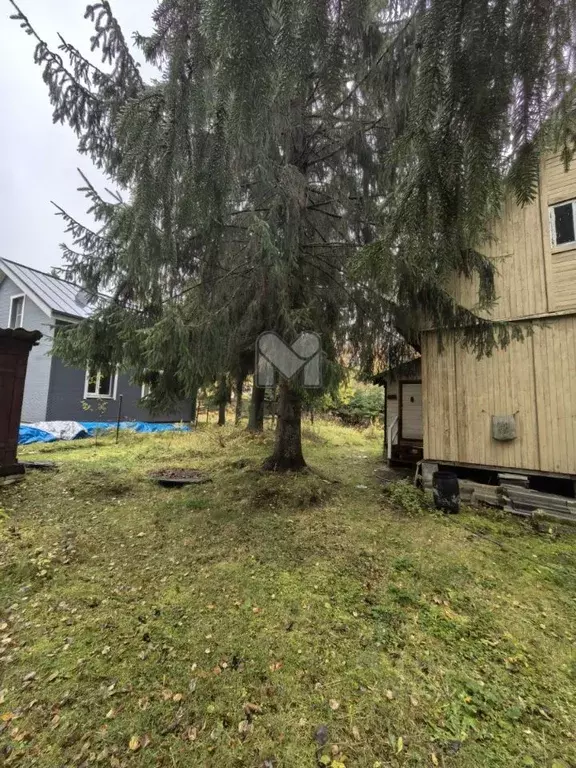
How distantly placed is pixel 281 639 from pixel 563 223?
6420mm

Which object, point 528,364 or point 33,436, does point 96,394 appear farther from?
point 528,364

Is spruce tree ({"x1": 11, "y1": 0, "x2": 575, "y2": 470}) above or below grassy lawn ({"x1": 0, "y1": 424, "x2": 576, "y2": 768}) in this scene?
above

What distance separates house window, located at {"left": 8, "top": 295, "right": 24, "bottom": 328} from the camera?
11086 mm

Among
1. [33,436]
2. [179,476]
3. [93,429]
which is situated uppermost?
[93,429]

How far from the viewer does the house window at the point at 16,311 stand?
11.1 meters

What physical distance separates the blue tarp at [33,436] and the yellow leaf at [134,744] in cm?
923

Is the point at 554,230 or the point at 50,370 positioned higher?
the point at 554,230

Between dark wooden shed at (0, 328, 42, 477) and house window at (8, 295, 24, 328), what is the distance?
A: 25.4 ft

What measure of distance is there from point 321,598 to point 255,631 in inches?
23.9

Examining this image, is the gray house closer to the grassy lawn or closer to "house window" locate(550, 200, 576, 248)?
the grassy lawn

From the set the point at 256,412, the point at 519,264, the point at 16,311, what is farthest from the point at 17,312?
the point at 519,264

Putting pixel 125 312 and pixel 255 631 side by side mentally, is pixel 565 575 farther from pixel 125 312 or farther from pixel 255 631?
pixel 125 312

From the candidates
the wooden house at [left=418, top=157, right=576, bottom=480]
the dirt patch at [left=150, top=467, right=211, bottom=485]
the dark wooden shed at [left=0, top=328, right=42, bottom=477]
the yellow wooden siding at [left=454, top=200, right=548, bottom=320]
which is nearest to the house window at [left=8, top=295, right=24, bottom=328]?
the dark wooden shed at [left=0, top=328, right=42, bottom=477]

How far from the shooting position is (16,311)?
11.3 metres
